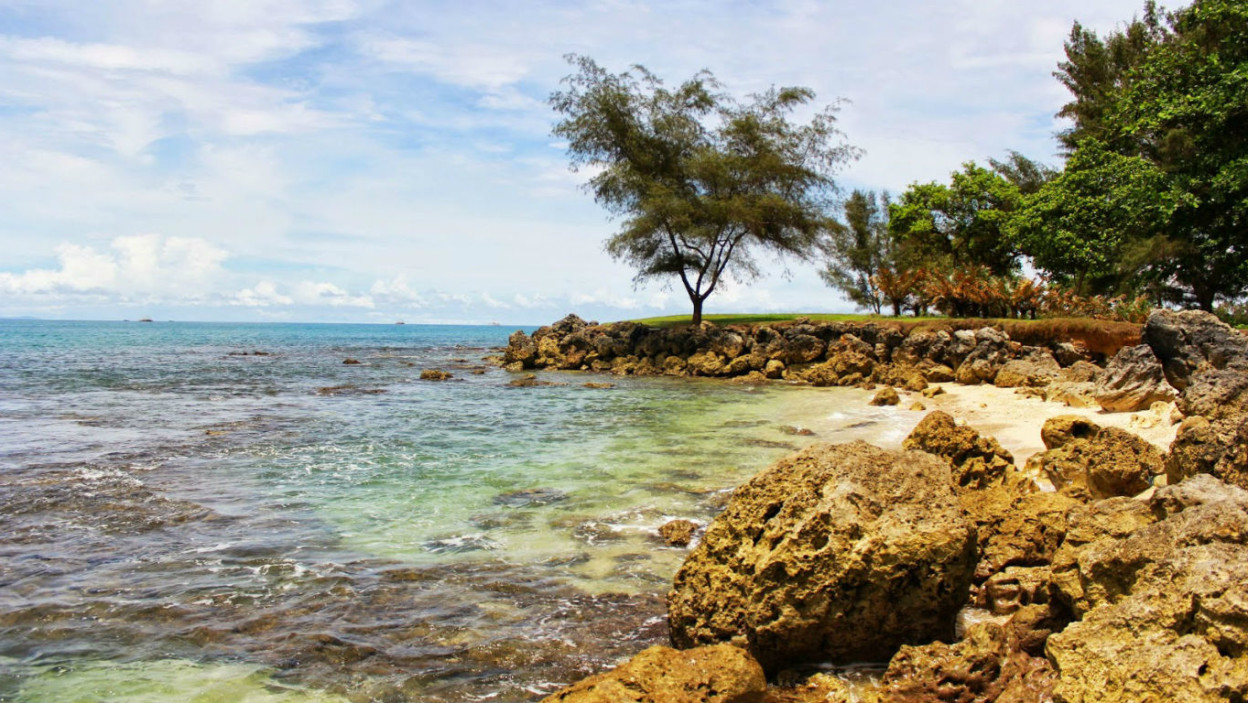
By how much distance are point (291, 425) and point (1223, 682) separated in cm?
1774

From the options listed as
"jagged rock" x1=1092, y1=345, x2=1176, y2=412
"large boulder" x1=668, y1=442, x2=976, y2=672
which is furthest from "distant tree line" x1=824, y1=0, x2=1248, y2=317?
"large boulder" x1=668, y1=442, x2=976, y2=672

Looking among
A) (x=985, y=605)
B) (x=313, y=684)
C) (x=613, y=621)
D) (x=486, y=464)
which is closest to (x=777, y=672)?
(x=613, y=621)

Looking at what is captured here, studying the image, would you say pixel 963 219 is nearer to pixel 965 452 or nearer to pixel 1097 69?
pixel 1097 69

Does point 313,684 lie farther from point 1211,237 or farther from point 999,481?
point 1211,237

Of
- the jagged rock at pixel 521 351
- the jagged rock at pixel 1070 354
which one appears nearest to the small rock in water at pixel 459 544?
the jagged rock at pixel 1070 354

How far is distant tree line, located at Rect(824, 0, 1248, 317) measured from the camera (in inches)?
1009

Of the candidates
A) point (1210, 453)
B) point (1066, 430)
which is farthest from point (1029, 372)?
point (1210, 453)

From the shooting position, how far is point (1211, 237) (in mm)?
27172

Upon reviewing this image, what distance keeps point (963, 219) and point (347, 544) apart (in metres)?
38.6

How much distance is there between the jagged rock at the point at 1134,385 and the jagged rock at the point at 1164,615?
11.0 m

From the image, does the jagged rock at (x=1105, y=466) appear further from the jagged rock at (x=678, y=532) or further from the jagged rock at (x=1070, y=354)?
the jagged rock at (x=1070, y=354)

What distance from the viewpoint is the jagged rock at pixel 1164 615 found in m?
3.68

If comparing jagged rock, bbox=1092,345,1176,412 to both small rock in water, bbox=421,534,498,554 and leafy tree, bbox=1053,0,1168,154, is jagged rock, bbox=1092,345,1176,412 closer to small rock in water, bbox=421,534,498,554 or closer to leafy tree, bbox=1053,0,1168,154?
small rock in water, bbox=421,534,498,554

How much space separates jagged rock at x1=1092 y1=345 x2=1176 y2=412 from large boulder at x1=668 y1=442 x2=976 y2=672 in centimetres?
1159
